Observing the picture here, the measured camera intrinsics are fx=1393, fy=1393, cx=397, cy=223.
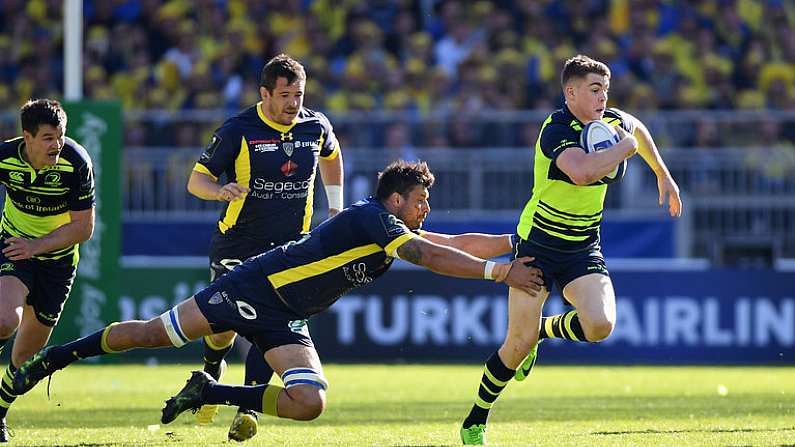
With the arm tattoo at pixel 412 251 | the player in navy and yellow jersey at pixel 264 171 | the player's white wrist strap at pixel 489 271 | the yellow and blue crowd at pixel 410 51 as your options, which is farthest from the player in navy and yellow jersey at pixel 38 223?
the yellow and blue crowd at pixel 410 51

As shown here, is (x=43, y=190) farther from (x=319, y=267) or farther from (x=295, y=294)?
(x=319, y=267)

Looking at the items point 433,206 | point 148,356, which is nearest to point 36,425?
point 148,356

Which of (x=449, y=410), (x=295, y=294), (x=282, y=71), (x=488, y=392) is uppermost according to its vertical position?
(x=282, y=71)

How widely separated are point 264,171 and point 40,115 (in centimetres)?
157

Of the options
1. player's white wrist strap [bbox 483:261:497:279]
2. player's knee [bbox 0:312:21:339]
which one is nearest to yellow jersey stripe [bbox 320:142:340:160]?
player's knee [bbox 0:312:21:339]

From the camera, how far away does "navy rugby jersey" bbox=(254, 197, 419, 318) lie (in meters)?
7.82

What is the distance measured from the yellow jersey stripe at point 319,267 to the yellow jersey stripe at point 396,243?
188 mm

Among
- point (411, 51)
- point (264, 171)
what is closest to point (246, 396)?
point (264, 171)

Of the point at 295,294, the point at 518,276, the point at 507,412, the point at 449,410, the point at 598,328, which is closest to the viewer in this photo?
the point at 518,276

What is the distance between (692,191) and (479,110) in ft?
12.1

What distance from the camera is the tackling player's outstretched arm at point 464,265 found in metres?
7.55

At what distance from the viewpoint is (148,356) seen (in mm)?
18234

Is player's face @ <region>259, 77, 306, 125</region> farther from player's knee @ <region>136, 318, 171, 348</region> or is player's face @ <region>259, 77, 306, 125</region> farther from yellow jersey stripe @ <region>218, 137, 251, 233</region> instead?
player's knee @ <region>136, 318, 171, 348</region>

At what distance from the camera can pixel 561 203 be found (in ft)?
29.4
